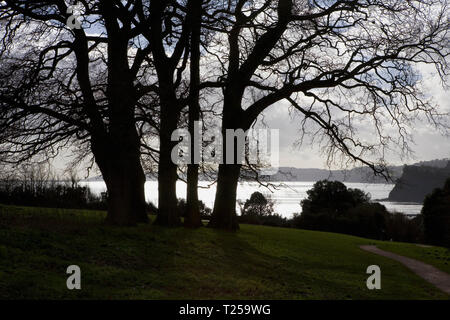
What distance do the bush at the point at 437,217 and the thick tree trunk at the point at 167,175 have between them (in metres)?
17.6

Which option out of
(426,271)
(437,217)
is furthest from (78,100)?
(437,217)

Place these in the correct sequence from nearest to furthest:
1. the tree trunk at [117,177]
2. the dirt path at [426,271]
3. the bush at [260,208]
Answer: the dirt path at [426,271] → the tree trunk at [117,177] → the bush at [260,208]

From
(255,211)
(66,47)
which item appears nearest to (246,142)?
(66,47)

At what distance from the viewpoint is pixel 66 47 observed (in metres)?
18.0

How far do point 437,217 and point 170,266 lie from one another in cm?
2310

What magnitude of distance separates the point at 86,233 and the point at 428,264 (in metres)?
12.6

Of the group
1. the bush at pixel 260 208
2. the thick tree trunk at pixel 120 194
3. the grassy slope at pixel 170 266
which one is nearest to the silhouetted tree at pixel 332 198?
the bush at pixel 260 208

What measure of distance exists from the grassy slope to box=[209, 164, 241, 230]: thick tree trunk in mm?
2266

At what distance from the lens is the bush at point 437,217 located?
2752cm

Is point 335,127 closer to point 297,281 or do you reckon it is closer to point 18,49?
point 297,281

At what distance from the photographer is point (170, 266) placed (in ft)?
37.1

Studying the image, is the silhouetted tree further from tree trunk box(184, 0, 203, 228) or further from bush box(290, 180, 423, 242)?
tree trunk box(184, 0, 203, 228)

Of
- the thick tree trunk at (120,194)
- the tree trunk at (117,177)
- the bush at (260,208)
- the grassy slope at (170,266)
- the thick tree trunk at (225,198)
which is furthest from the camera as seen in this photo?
the bush at (260,208)

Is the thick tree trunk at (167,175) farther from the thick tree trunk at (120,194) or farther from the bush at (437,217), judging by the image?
the bush at (437,217)
